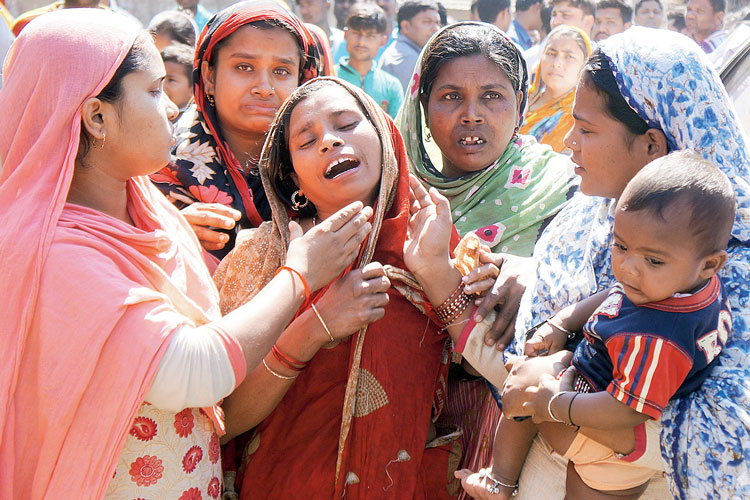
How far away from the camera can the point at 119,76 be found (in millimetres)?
1996

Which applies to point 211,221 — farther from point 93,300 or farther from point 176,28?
point 176,28

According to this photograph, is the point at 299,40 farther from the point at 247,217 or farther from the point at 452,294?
the point at 452,294

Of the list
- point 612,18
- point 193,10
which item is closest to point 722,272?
point 612,18

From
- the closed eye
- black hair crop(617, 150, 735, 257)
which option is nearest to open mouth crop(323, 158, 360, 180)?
the closed eye

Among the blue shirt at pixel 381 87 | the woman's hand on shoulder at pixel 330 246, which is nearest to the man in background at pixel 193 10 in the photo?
the blue shirt at pixel 381 87

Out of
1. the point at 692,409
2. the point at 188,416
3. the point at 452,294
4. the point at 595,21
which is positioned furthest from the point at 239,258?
the point at 595,21

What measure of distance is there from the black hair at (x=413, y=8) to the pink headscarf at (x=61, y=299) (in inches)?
316

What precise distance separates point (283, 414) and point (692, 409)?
1.32 metres

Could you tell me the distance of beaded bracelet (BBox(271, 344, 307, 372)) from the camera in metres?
2.33

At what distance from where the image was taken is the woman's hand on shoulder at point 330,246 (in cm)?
220

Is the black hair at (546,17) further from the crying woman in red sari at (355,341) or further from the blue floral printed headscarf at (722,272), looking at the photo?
the blue floral printed headscarf at (722,272)

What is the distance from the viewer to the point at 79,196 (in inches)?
82.2

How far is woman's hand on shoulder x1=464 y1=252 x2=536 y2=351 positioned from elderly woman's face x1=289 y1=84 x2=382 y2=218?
0.47 meters

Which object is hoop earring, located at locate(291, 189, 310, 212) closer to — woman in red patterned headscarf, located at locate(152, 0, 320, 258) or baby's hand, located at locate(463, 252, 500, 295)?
woman in red patterned headscarf, located at locate(152, 0, 320, 258)
